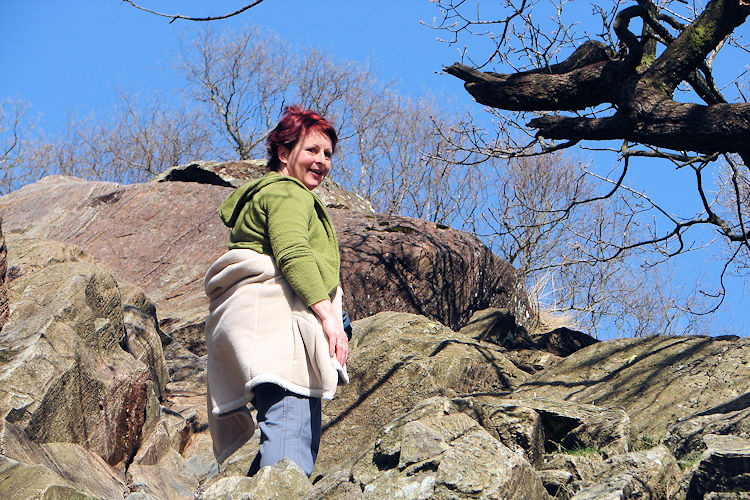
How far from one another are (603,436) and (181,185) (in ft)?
31.3

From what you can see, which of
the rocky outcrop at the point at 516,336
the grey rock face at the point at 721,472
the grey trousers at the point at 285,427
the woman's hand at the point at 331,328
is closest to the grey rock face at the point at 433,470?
the grey trousers at the point at 285,427

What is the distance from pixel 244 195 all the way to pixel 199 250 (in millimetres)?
7756

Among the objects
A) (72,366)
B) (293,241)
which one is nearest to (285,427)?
(293,241)

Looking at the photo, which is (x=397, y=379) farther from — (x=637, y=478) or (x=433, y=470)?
(x=433, y=470)

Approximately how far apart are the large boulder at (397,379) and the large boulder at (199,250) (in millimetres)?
2744

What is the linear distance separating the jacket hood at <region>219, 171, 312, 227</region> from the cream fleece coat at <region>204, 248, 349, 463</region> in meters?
0.29

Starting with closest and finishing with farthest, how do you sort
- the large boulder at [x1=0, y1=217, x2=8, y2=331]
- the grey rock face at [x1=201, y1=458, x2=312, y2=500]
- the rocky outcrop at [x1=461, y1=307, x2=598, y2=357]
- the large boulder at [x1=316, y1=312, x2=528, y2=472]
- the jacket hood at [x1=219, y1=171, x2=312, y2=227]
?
the grey rock face at [x1=201, y1=458, x2=312, y2=500]
the jacket hood at [x1=219, y1=171, x2=312, y2=227]
the large boulder at [x1=0, y1=217, x2=8, y2=331]
the large boulder at [x1=316, y1=312, x2=528, y2=472]
the rocky outcrop at [x1=461, y1=307, x2=598, y2=357]

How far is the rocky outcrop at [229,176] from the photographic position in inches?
533

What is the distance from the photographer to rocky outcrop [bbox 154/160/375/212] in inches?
533

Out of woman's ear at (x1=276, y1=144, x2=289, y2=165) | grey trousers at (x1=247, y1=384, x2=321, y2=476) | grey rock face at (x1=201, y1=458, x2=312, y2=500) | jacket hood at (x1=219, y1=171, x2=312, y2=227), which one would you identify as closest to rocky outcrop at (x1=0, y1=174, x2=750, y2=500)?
grey rock face at (x1=201, y1=458, x2=312, y2=500)

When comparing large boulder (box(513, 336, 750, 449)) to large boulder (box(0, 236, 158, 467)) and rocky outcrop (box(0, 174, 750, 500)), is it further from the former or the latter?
large boulder (box(0, 236, 158, 467))

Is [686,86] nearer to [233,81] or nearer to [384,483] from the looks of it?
[384,483]

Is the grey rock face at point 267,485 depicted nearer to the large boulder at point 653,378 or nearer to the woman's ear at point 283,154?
the woman's ear at point 283,154

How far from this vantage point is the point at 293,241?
11.7 ft
